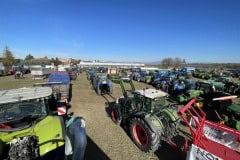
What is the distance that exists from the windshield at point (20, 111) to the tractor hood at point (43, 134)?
0.39 meters

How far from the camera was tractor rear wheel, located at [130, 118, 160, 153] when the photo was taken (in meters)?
4.65

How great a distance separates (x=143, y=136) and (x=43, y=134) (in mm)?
3183

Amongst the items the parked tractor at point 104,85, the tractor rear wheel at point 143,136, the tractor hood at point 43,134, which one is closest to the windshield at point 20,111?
the tractor hood at point 43,134

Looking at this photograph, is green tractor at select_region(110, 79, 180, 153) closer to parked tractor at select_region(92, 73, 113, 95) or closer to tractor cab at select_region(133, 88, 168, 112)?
tractor cab at select_region(133, 88, 168, 112)

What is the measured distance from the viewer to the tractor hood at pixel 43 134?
3.57m

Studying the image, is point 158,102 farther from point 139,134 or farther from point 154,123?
point 139,134

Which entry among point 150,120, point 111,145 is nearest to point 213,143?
point 150,120

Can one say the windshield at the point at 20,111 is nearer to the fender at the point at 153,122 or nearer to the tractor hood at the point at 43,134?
the tractor hood at the point at 43,134

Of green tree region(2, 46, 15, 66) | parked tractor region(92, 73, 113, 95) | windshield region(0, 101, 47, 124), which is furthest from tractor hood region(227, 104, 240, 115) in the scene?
green tree region(2, 46, 15, 66)

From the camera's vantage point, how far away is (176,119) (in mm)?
5246

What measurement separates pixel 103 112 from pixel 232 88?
13.3 meters

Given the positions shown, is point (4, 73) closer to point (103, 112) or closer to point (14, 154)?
point (103, 112)

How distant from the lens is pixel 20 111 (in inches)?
168

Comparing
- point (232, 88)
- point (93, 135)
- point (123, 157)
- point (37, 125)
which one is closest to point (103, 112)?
point (93, 135)
